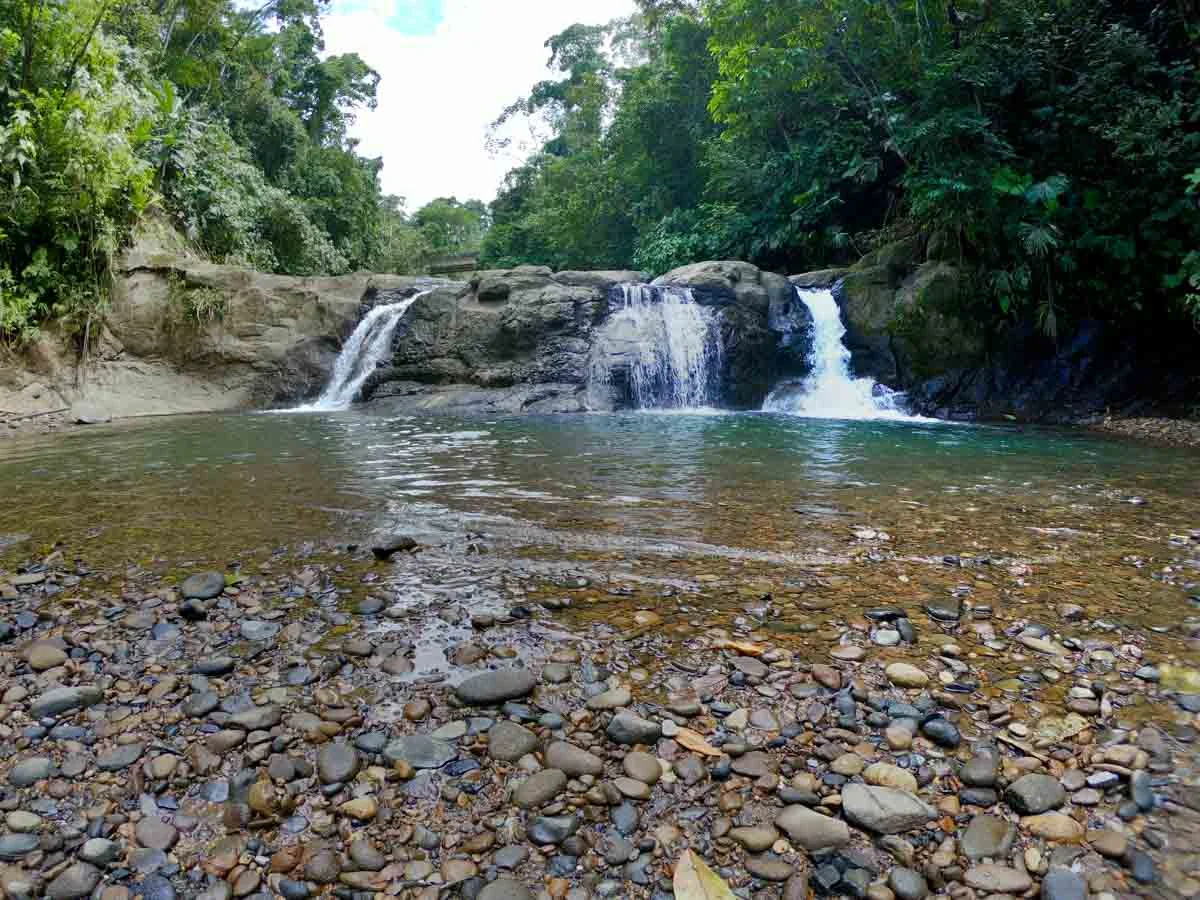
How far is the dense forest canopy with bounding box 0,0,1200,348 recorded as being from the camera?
9.49m

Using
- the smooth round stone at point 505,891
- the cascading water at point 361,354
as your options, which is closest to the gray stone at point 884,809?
the smooth round stone at point 505,891

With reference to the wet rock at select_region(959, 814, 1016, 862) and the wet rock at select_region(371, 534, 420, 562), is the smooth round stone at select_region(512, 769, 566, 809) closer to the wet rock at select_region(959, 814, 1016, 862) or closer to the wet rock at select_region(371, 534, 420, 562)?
the wet rock at select_region(959, 814, 1016, 862)

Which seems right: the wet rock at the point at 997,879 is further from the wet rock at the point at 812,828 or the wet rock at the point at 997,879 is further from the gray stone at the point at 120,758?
the gray stone at the point at 120,758

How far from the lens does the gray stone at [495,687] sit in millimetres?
2018

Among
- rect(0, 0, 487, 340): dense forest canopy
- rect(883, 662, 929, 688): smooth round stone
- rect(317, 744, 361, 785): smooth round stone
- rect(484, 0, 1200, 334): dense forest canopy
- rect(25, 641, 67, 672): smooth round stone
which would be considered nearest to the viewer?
rect(317, 744, 361, 785): smooth round stone

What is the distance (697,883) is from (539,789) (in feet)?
1.43

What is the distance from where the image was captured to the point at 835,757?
176 centimetres

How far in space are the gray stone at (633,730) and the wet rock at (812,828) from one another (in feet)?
1.30

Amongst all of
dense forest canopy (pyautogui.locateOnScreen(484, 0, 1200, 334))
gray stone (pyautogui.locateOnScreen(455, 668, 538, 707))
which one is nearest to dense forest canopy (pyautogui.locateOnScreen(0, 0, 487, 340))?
dense forest canopy (pyautogui.locateOnScreen(484, 0, 1200, 334))

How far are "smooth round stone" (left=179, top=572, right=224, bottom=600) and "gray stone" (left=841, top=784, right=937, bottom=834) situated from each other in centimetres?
245

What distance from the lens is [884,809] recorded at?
1.55 metres

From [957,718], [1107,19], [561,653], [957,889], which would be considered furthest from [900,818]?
[1107,19]

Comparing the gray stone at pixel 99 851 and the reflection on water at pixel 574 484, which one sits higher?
the reflection on water at pixel 574 484

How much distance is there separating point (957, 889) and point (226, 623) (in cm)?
242
